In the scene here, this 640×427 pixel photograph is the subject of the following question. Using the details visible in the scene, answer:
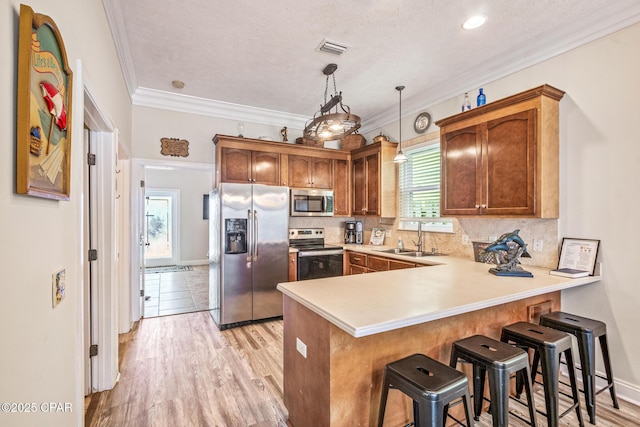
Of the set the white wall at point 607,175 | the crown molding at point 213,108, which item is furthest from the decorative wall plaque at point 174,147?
the white wall at point 607,175

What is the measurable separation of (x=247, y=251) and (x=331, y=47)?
252 cm

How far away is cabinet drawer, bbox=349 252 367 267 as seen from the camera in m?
4.29

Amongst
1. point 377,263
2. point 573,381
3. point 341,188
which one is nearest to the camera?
point 573,381

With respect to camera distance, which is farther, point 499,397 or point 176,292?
point 176,292

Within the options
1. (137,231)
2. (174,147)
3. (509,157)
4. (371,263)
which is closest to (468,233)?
(509,157)

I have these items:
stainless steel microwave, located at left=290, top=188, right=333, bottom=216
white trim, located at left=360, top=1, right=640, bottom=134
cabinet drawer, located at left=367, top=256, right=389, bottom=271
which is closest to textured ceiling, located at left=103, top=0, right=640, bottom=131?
white trim, located at left=360, top=1, right=640, bottom=134

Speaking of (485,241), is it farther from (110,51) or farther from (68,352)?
(110,51)

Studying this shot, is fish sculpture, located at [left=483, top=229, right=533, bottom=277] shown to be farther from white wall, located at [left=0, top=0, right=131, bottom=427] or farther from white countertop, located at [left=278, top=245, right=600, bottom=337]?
white wall, located at [left=0, top=0, right=131, bottom=427]

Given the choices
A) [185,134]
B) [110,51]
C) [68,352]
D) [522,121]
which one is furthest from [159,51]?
[522,121]

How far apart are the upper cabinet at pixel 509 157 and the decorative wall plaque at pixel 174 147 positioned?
3330mm

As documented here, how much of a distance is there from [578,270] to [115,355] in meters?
3.82

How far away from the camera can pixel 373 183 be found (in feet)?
15.1

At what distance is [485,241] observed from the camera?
10.9 feet

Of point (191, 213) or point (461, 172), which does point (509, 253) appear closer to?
point (461, 172)
